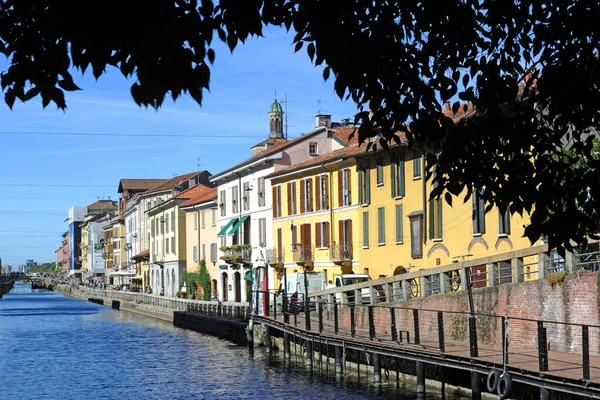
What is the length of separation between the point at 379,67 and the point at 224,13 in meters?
2.43

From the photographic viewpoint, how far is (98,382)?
3272cm

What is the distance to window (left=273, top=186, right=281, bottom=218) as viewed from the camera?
60594 mm

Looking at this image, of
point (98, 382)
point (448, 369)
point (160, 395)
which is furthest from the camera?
point (98, 382)

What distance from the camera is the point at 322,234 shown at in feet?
178

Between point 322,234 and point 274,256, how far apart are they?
21.6ft

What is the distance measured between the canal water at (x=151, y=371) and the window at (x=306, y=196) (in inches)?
360

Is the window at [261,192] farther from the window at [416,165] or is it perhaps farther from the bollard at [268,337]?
the bollard at [268,337]

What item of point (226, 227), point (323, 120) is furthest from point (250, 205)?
point (323, 120)

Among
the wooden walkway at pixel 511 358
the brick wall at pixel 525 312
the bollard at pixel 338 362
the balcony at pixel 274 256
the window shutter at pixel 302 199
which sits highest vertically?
the window shutter at pixel 302 199

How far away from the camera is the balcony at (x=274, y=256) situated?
59531 mm

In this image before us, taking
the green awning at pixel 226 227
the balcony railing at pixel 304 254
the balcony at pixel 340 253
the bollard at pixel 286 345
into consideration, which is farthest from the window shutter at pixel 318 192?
the bollard at pixel 286 345

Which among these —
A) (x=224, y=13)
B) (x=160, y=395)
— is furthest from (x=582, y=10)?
(x=160, y=395)

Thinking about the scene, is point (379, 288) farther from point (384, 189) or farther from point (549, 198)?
point (549, 198)

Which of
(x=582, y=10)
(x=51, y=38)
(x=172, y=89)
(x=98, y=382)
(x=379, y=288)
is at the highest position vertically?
(x=582, y=10)
